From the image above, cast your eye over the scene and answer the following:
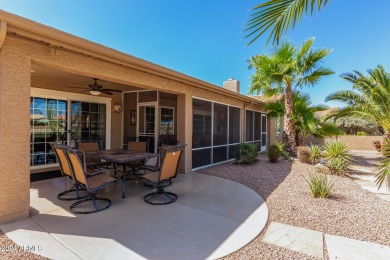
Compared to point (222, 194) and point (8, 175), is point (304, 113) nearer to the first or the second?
point (222, 194)

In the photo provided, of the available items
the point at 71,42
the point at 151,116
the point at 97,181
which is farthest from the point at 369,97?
the point at 71,42

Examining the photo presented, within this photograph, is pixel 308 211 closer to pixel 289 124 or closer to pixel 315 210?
pixel 315 210

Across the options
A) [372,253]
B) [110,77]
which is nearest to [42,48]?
[110,77]

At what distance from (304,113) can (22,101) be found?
1151 cm

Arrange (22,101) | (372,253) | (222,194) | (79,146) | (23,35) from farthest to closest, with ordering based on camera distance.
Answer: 1. (79,146)
2. (222,194)
3. (22,101)
4. (23,35)
5. (372,253)

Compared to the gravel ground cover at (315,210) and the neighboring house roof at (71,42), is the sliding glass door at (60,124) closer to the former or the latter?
the neighboring house roof at (71,42)

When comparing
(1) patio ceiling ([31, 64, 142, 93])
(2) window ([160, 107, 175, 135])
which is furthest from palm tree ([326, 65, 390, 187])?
(1) patio ceiling ([31, 64, 142, 93])

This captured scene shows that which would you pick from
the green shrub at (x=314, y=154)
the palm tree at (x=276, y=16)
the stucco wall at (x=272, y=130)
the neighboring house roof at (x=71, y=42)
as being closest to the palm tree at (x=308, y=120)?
the green shrub at (x=314, y=154)

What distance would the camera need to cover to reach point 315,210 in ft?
14.8


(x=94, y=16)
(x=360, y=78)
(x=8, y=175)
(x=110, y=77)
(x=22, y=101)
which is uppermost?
(x=94, y=16)

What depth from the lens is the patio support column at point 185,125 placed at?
758cm

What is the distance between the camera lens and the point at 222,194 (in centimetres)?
545

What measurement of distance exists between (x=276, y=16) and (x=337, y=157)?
784 centimetres

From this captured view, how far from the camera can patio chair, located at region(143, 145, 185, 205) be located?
4660 millimetres
